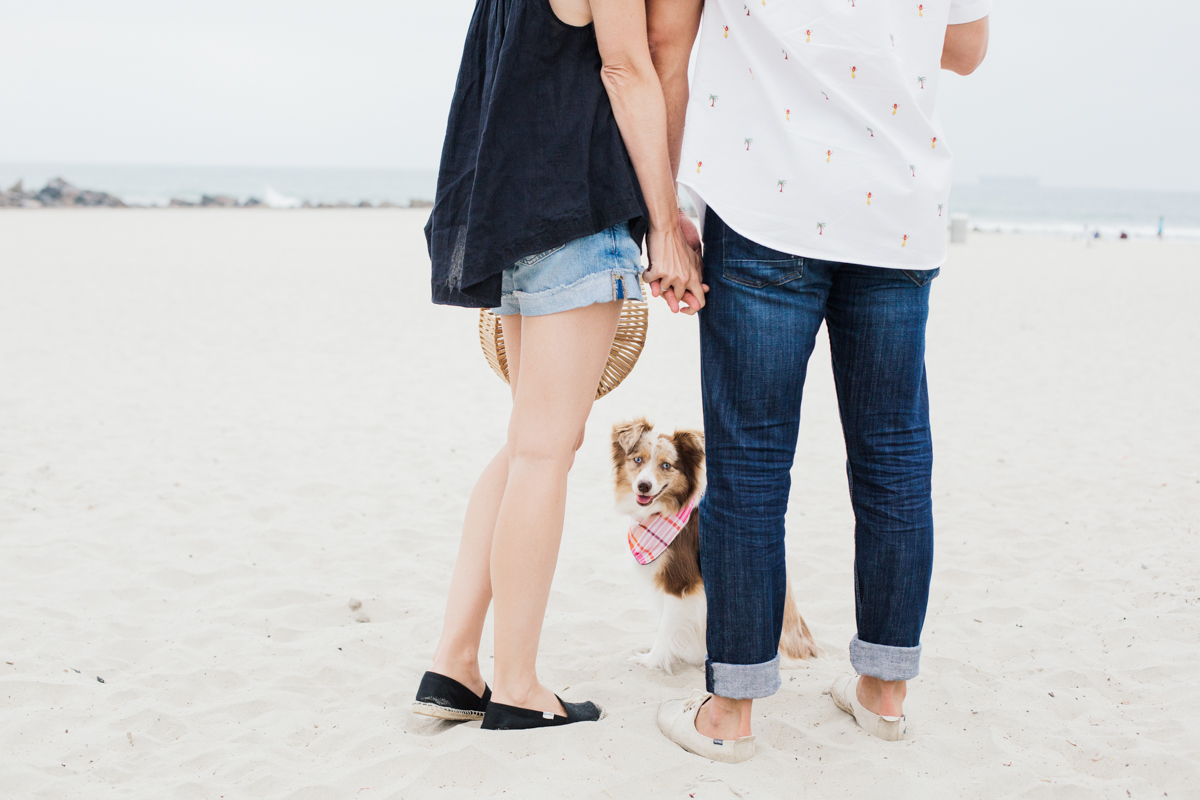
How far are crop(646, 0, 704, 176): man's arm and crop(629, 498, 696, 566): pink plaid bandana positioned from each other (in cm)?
108

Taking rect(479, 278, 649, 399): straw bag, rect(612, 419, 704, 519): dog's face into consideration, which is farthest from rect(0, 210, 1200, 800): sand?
rect(479, 278, 649, 399): straw bag

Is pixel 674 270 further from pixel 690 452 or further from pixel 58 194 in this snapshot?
pixel 58 194

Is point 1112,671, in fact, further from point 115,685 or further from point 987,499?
point 115,685

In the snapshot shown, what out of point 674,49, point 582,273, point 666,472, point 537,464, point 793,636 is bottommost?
point 793,636

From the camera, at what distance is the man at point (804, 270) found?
64.3 inches

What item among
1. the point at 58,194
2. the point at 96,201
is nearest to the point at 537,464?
the point at 96,201

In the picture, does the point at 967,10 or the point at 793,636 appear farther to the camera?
the point at 793,636

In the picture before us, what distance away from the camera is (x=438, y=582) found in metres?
3.16

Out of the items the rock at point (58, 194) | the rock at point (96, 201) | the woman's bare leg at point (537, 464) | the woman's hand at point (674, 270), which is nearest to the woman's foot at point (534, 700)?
the woman's bare leg at point (537, 464)

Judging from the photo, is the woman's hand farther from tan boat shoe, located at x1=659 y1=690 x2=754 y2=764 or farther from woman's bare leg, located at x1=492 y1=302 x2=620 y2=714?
tan boat shoe, located at x1=659 y1=690 x2=754 y2=764

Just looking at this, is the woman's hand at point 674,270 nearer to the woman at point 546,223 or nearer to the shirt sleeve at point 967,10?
the woman at point 546,223

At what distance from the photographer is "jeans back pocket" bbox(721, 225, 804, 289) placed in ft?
5.46

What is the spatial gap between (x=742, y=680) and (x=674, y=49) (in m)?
1.33

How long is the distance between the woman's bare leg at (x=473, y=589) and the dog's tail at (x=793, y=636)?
2.93 ft
